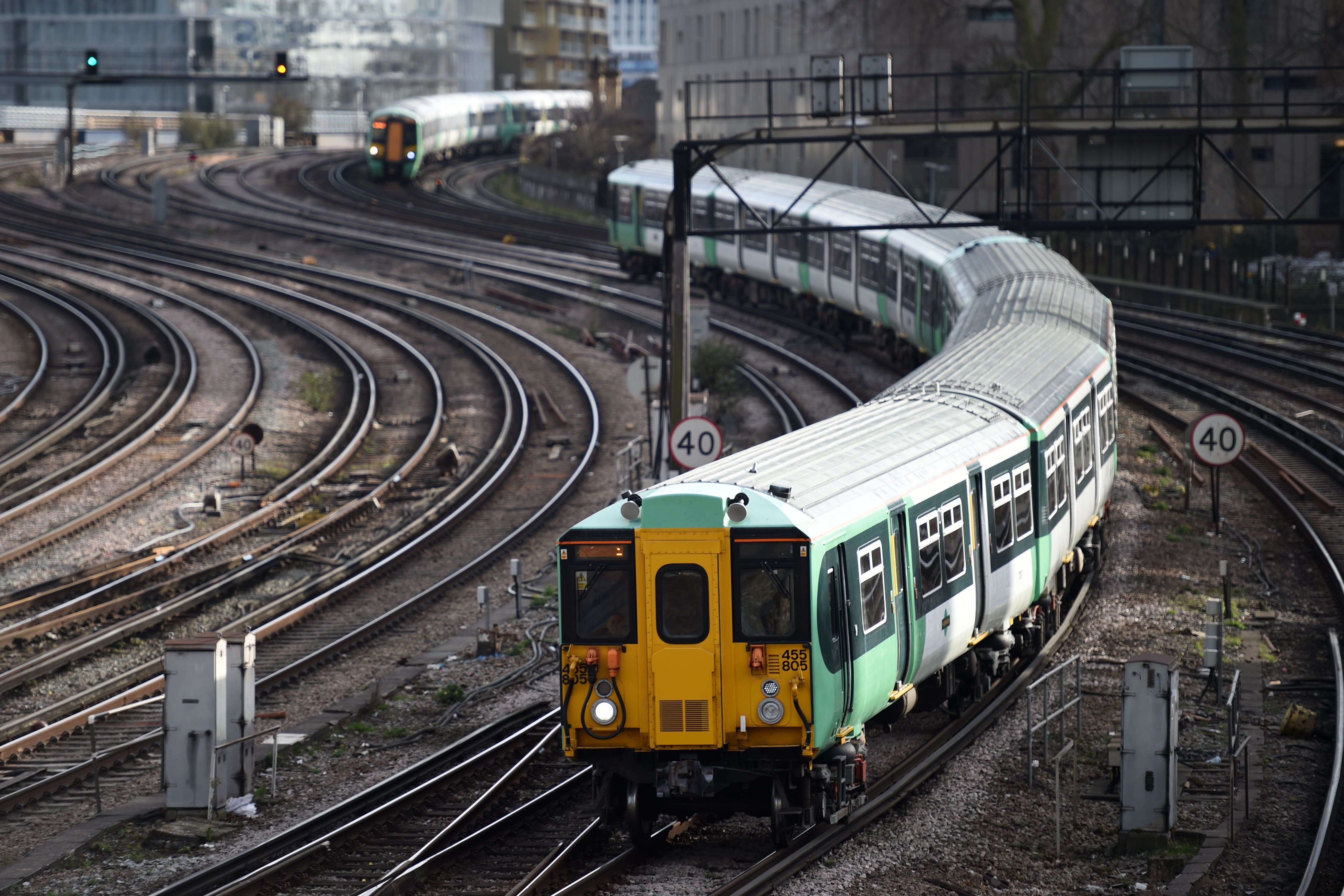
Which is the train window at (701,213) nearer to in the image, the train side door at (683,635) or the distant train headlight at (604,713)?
the train side door at (683,635)

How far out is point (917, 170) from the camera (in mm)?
60031

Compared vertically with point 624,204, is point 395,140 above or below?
above

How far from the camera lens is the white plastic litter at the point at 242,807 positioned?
13.5 m

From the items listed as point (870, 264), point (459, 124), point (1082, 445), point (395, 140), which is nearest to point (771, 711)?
point (1082, 445)

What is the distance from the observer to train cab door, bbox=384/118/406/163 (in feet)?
223

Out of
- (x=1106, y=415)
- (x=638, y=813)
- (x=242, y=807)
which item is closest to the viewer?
(x=638, y=813)

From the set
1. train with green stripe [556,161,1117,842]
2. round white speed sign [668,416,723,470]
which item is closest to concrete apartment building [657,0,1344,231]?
round white speed sign [668,416,723,470]

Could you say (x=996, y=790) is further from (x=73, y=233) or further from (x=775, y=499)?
(x=73, y=233)

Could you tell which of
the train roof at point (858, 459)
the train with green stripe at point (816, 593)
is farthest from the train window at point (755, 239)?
the train roof at point (858, 459)

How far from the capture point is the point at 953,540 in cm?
1368

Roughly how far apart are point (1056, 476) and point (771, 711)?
6.42 meters

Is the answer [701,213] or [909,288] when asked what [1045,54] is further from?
[909,288]

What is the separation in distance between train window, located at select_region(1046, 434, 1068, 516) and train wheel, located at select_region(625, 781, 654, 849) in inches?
236

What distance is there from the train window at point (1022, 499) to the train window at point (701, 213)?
26.9m
